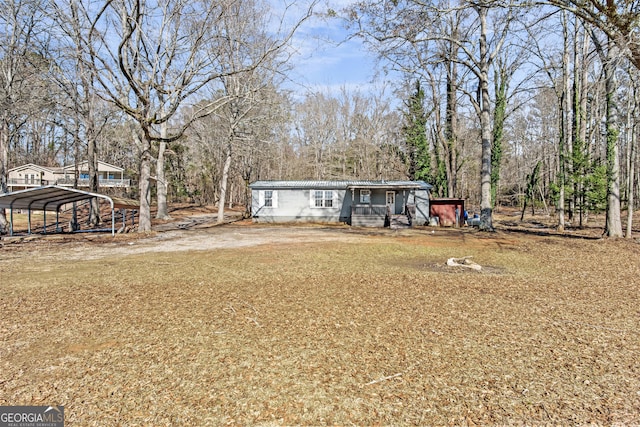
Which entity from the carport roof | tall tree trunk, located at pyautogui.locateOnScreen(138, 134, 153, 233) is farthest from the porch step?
the carport roof

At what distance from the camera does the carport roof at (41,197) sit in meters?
13.2

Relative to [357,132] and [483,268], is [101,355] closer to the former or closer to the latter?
[483,268]

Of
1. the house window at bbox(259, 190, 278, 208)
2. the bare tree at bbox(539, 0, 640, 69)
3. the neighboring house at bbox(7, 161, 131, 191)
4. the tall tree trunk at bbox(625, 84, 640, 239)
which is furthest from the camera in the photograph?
the neighboring house at bbox(7, 161, 131, 191)

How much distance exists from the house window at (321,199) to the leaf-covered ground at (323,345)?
16623mm

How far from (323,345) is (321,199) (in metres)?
20.8

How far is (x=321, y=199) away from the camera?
24.4 metres

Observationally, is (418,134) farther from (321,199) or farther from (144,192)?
(144,192)

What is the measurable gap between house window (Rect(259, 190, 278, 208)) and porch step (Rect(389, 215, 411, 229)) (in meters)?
8.56

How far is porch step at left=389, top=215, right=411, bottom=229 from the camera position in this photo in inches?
843

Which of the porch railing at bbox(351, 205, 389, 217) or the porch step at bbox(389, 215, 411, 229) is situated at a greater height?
the porch railing at bbox(351, 205, 389, 217)

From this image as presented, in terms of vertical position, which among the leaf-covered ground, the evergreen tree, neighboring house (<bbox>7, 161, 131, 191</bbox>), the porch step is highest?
the evergreen tree

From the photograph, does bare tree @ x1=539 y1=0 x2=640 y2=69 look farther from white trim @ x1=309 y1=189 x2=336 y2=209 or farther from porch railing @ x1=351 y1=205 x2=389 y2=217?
white trim @ x1=309 y1=189 x2=336 y2=209

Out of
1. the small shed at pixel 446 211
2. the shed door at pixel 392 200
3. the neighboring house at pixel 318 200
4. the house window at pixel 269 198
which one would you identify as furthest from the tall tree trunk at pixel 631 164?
the house window at pixel 269 198

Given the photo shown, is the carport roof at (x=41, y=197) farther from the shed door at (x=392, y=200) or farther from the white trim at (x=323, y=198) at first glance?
the shed door at (x=392, y=200)
